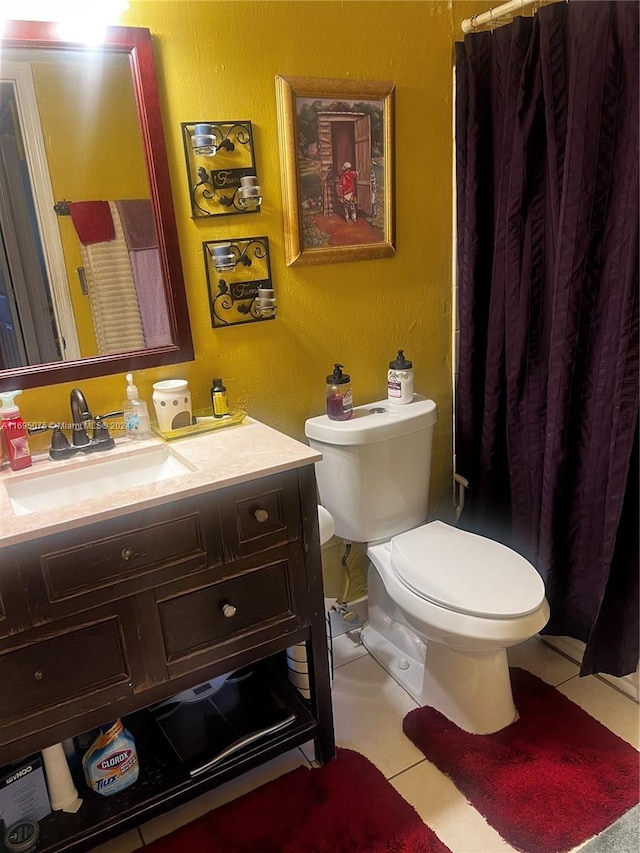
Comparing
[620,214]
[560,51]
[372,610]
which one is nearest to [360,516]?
[372,610]

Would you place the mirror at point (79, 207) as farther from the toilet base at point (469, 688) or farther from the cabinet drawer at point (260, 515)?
the toilet base at point (469, 688)

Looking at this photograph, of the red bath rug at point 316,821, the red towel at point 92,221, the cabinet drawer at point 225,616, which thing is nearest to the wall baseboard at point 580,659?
the red bath rug at point 316,821

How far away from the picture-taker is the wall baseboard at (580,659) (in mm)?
1832

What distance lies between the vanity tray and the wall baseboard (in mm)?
1209

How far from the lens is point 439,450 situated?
2.29 m

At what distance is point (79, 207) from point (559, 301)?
48.4 inches

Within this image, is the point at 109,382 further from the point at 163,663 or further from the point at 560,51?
the point at 560,51

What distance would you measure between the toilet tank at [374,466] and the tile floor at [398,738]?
456 millimetres

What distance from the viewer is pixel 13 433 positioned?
1458 millimetres

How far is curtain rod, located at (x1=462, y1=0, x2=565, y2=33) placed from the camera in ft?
5.62

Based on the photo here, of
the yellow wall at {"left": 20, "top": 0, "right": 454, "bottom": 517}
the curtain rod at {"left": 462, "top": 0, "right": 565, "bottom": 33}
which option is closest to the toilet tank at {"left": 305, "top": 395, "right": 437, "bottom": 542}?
the yellow wall at {"left": 20, "top": 0, "right": 454, "bottom": 517}

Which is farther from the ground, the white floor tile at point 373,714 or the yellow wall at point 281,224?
the yellow wall at point 281,224

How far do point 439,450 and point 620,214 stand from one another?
1004mm

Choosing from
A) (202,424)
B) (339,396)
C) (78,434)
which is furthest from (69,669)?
(339,396)
